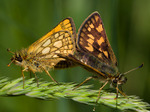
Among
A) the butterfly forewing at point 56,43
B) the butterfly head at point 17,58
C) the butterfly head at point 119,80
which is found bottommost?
the butterfly head at point 119,80

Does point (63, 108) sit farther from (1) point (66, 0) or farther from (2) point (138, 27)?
(2) point (138, 27)

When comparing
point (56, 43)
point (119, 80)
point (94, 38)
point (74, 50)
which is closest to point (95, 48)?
point (94, 38)

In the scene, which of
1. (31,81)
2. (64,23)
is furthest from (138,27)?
(31,81)

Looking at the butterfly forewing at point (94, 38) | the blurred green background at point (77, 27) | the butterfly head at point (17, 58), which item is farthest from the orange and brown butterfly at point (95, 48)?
the butterfly head at point (17, 58)

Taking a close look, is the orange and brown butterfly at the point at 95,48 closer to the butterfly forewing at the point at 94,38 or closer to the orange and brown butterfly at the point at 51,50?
the butterfly forewing at the point at 94,38

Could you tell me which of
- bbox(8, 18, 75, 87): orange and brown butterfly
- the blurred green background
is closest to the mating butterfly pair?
bbox(8, 18, 75, 87): orange and brown butterfly

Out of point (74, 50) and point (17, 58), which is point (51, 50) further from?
point (17, 58)

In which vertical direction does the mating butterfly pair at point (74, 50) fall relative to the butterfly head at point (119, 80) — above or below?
above
